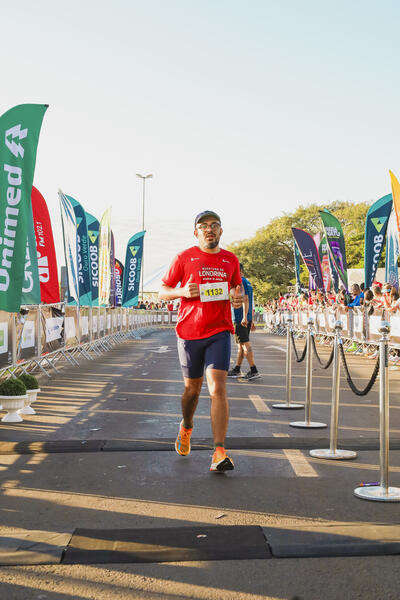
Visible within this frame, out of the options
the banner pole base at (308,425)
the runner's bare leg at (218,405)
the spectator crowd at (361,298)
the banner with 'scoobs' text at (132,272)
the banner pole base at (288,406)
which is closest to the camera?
the runner's bare leg at (218,405)

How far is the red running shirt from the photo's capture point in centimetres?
589

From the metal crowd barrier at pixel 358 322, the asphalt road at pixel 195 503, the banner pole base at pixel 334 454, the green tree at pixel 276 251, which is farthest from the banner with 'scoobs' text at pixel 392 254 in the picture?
the green tree at pixel 276 251

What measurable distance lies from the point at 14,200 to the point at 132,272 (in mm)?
21993

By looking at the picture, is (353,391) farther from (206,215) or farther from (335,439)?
(206,215)

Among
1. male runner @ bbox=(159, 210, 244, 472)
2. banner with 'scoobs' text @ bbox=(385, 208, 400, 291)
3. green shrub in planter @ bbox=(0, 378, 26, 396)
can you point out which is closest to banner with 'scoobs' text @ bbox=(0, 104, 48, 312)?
green shrub in planter @ bbox=(0, 378, 26, 396)

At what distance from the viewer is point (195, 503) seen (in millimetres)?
4734

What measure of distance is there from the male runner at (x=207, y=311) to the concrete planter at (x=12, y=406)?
303cm

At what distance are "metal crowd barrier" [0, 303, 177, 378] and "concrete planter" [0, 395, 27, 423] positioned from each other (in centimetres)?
194

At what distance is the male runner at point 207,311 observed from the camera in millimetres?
5812

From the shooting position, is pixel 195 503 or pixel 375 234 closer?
pixel 195 503

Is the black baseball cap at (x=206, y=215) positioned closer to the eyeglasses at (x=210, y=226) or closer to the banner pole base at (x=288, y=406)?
the eyeglasses at (x=210, y=226)

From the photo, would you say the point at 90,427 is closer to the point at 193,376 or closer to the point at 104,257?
the point at 193,376

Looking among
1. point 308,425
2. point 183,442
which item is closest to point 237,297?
point 183,442

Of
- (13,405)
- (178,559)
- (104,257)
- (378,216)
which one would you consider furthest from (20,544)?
(104,257)
